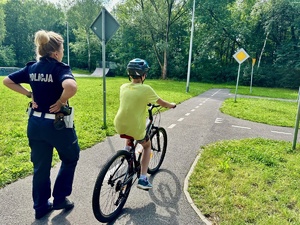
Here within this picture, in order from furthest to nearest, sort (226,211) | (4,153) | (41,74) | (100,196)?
(4,153) < (226,211) < (100,196) < (41,74)

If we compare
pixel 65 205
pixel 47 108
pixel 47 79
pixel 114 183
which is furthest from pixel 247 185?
pixel 47 79

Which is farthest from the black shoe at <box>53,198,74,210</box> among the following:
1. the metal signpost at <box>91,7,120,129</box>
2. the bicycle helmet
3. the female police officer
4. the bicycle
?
the metal signpost at <box>91,7,120,129</box>

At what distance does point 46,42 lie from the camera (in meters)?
2.28

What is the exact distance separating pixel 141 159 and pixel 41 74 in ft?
5.32

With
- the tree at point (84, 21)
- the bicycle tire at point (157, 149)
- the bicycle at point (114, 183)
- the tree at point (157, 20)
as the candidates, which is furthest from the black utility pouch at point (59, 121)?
the tree at point (84, 21)

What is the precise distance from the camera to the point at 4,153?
14.1ft

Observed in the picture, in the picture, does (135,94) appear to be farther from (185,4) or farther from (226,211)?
(185,4)

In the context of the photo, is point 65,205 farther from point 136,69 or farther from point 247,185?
point 247,185

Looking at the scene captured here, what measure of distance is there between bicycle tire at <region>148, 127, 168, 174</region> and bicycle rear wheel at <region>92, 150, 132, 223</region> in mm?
920

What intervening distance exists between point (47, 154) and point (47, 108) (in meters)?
0.53

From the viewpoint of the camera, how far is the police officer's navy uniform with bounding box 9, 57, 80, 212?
2.28 m

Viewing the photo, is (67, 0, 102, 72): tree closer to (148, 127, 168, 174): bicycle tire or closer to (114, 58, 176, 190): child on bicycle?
(148, 127, 168, 174): bicycle tire

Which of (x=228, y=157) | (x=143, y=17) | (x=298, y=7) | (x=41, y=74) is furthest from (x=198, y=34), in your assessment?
(x=41, y=74)

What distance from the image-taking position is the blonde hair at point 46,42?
2.26 metres
